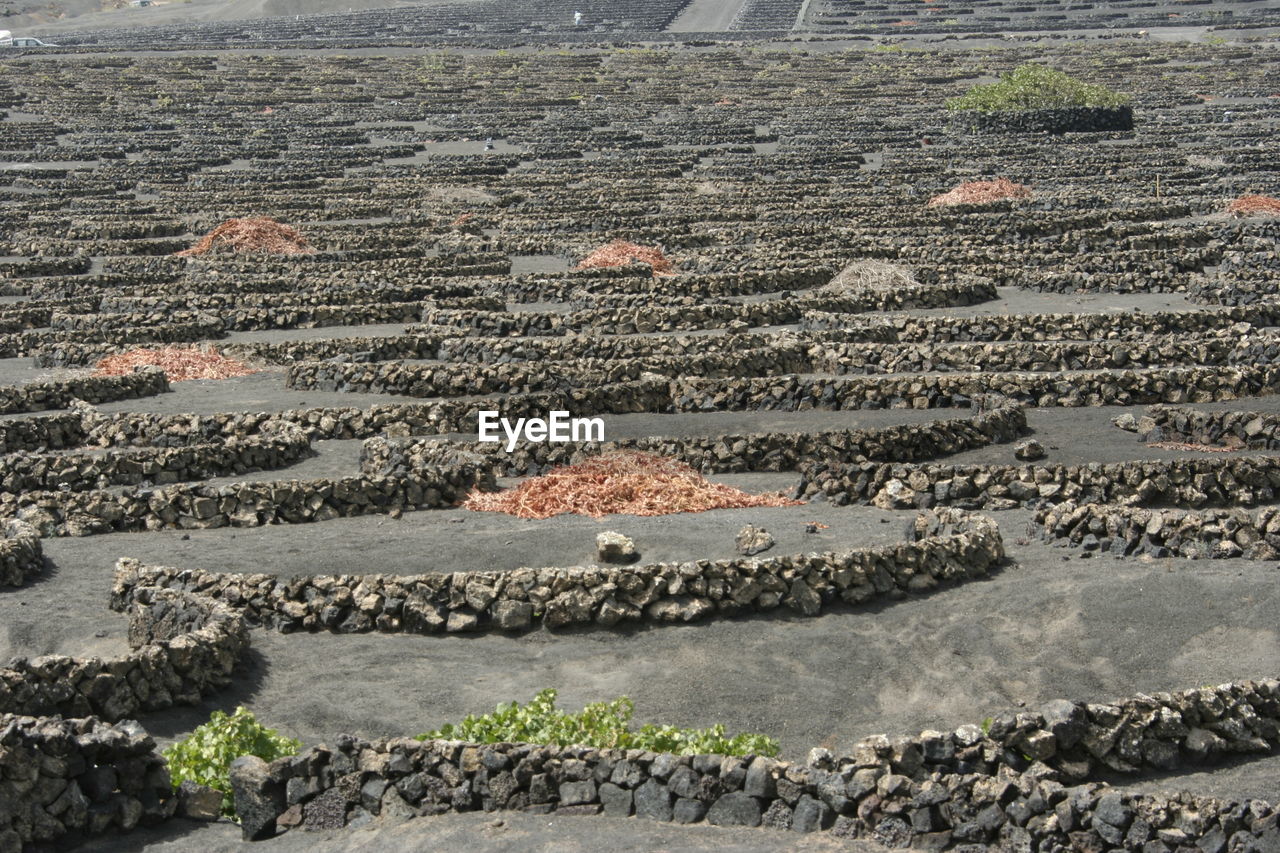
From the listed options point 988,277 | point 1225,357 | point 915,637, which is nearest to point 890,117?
point 988,277

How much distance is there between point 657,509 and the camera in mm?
23234

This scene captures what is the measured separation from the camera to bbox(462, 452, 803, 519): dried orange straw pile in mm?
23391

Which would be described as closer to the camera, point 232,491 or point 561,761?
point 561,761

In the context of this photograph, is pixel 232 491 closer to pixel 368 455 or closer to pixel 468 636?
pixel 368 455

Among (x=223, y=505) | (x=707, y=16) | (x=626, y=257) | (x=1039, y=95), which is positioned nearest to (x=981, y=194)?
(x=626, y=257)

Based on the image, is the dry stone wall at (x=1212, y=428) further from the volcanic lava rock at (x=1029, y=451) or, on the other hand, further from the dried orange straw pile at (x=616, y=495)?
the dried orange straw pile at (x=616, y=495)

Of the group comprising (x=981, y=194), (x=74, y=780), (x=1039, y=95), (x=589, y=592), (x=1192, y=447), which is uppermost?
(x=74, y=780)

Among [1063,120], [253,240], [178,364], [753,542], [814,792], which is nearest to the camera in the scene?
[814,792]

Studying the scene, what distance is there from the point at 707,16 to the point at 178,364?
120m

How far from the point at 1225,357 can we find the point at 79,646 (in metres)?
23.4

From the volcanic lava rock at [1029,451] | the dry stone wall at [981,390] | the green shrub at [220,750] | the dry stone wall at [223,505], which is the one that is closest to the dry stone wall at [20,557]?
the dry stone wall at [223,505]

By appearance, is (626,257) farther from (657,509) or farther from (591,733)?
(591,733)

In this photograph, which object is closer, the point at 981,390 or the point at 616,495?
the point at 616,495

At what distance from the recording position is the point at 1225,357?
32.4 m
